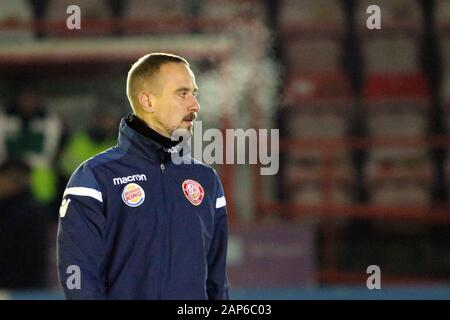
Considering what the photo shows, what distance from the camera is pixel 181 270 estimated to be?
10.2 ft

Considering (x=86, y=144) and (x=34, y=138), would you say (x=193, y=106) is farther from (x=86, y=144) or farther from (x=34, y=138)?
(x=34, y=138)

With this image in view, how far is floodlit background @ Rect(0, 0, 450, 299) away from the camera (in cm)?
812

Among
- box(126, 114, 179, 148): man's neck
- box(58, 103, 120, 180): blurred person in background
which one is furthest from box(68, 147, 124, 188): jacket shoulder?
box(58, 103, 120, 180): blurred person in background

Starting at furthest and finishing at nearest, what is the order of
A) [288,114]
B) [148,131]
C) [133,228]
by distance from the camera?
[288,114] < [148,131] < [133,228]

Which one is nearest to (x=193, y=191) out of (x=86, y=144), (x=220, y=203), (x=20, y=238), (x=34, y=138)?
(x=220, y=203)

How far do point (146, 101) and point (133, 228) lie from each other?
424mm

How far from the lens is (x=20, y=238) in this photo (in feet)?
22.8

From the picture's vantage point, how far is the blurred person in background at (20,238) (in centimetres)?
686

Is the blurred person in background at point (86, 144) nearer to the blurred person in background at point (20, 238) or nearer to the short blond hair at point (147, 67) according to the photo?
the blurred person in background at point (20, 238)

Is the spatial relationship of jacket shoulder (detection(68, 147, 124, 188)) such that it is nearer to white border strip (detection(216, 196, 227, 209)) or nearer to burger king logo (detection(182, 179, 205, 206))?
burger king logo (detection(182, 179, 205, 206))

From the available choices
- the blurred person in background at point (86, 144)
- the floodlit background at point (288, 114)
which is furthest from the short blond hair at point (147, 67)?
the blurred person in background at point (86, 144)

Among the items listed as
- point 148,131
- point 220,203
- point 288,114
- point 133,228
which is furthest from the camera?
point 288,114

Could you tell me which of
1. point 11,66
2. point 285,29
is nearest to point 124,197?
point 11,66
